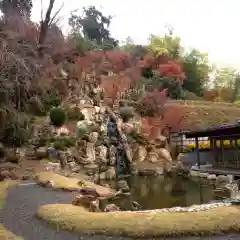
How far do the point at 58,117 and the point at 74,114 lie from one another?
270 centimetres

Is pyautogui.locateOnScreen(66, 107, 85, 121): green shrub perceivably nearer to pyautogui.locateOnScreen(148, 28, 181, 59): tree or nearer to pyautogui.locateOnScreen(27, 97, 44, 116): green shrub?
pyautogui.locateOnScreen(27, 97, 44, 116): green shrub

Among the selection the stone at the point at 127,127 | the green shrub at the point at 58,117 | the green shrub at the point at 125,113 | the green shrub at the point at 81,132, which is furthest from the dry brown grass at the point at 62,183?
the green shrub at the point at 125,113

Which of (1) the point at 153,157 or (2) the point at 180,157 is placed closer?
(1) the point at 153,157

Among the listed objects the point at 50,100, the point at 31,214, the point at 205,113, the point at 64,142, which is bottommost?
the point at 31,214

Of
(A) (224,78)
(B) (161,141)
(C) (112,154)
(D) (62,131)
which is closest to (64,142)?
(D) (62,131)

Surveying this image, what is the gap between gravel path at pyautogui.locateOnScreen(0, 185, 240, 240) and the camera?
7570 mm

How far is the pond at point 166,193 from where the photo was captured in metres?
13.6

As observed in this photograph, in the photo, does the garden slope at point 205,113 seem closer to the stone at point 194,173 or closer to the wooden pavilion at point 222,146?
the wooden pavilion at point 222,146

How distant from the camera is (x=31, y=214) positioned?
31.5 ft

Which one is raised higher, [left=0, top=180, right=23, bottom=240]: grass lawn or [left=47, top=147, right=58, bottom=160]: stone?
[left=47, top=147, right=58, bottom=160]: stone

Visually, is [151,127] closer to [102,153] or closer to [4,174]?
[102,153]

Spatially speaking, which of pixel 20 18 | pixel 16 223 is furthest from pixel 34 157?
pixel 20 18

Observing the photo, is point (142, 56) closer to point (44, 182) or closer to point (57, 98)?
point (57, 98)

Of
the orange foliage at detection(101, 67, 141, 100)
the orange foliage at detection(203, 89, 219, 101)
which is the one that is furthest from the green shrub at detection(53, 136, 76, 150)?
the orange foliage at detection(203, 89, 219, 101)
